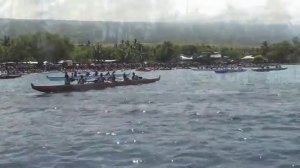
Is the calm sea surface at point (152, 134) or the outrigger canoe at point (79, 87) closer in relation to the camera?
the calm sea surface at point (152, 134)

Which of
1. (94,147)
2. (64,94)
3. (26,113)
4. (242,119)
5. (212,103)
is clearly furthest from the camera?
(64,94)

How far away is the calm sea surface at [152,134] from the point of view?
28.8m

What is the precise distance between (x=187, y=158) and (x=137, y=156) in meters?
2.80

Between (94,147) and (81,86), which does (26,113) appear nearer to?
(94,147)

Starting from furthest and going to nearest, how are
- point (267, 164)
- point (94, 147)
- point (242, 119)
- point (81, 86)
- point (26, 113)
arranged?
point (81, 86) < point (26, 113) < point (242, 119) < point (94, 147) < point (267, 164)

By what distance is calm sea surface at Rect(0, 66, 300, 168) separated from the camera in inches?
1136

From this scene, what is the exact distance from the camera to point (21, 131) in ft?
133

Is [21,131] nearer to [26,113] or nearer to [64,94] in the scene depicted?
[26,113]

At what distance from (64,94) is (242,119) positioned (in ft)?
126

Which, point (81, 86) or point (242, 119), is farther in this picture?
point (81, 86)

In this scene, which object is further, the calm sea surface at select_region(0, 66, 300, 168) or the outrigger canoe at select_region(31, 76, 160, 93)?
the outrigger canoe at select_region(31, 76, 160, 93)

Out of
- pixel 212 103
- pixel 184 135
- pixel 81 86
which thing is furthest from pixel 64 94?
pixel 184 135

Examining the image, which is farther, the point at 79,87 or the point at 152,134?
the point at 79,87

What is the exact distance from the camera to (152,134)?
37125 mm
